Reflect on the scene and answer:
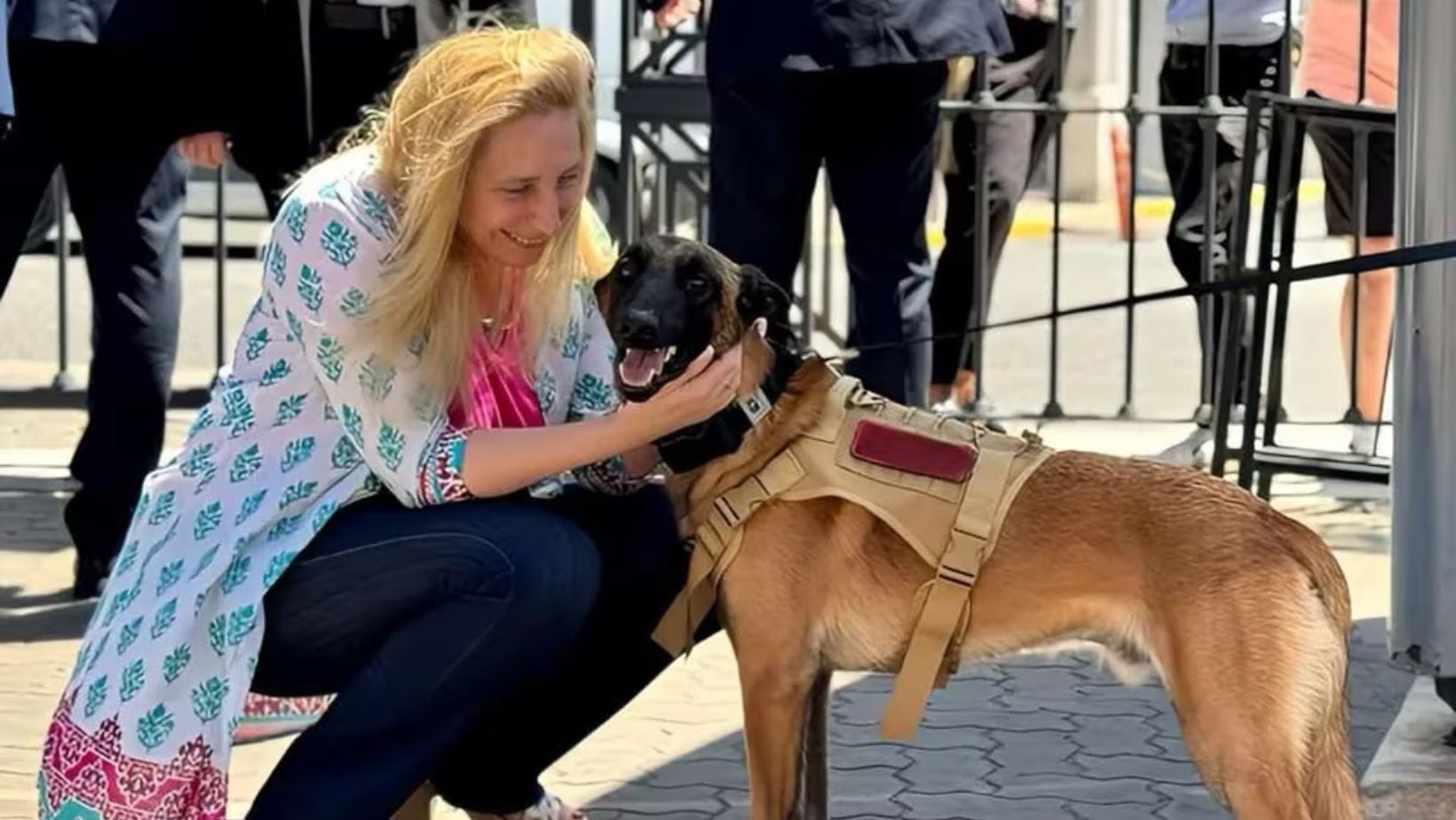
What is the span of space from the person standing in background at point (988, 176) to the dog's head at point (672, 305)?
343cm

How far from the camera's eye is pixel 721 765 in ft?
14.7

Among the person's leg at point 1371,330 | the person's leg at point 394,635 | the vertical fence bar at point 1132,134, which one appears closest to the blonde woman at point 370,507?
the person's leg at point 394,635

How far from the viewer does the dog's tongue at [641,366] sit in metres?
3.54

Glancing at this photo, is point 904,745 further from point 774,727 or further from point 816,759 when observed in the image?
point 774,727

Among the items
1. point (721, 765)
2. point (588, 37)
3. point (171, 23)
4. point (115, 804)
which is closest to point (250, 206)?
point (588, 37)

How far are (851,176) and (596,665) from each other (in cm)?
199

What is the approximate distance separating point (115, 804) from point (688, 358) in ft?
3.45

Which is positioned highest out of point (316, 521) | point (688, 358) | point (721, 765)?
point (688, 358)

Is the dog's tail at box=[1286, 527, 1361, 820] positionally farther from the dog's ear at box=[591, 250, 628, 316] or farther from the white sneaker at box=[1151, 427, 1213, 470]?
the white sneaker at box=[1151, 427, 1213, 470]

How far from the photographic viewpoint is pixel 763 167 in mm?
5375

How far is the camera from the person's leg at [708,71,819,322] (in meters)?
5.32

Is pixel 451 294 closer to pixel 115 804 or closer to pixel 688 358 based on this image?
pixel 688 358

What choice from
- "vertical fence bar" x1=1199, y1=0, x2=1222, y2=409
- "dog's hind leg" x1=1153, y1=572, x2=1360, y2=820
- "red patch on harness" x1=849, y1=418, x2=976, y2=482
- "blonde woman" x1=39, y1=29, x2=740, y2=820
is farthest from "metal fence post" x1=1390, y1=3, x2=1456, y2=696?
"vertical fence bar" x1=1199, y1=0, x2=1222, y2=409

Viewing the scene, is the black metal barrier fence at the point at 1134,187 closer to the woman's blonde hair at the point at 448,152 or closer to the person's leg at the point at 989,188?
the person's leg at the point at 989,188
